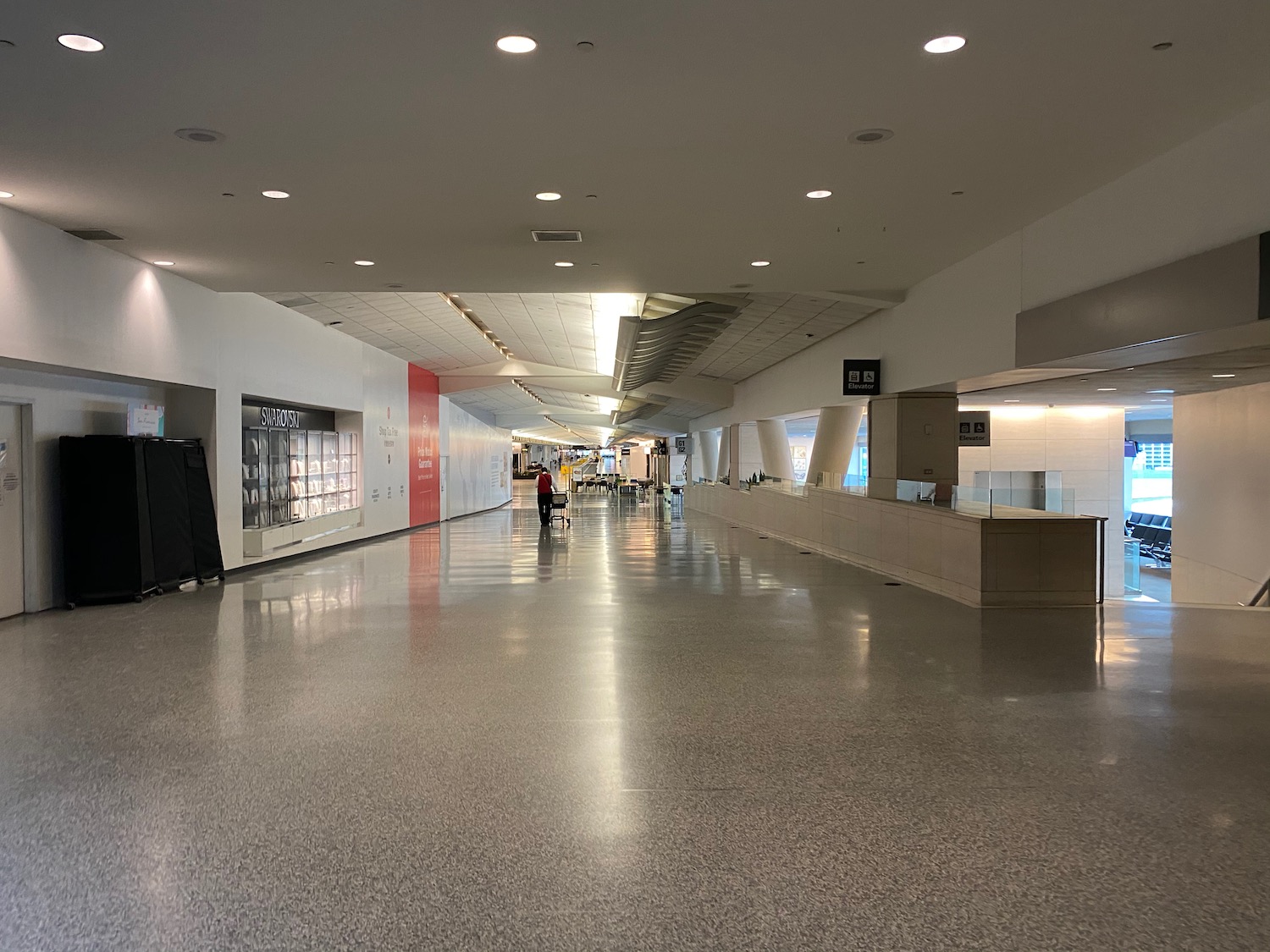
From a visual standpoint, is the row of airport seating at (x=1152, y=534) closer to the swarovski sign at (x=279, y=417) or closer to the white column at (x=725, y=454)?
the white column at (x=725, y=454)

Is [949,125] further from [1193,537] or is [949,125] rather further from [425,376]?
[425,376]

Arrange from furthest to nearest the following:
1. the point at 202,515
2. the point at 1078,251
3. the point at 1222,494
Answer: the point at 1222,494, the point at 202,515, the point at 1078,251

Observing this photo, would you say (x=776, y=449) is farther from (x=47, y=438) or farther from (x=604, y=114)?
(x=604, y=114)

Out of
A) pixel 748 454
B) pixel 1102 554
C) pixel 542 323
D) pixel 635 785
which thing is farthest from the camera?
pixel 748 454

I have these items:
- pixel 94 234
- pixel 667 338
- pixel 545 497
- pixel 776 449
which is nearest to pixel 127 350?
pixel 94 234

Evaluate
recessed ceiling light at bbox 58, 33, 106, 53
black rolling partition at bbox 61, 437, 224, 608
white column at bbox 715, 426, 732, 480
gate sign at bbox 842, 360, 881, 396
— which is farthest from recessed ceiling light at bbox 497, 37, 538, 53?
white column at bbox 715, 426, 732, 480

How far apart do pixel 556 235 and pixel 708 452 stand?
28.1 metres

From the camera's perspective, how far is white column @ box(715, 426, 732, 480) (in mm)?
26592

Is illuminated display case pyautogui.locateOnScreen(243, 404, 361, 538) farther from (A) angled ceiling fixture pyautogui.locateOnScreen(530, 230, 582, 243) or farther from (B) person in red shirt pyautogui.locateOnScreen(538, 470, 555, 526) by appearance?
(A) angled ceiling fixture pyautogui.locateOnScreen(530, 230, 582, 243)

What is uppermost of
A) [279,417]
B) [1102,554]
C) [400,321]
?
[400,321]

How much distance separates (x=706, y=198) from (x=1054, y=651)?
4.67m

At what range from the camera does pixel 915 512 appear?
11.3 meters

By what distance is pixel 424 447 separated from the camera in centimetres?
2272

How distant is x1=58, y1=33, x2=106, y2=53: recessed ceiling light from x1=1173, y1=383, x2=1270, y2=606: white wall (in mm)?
14379
